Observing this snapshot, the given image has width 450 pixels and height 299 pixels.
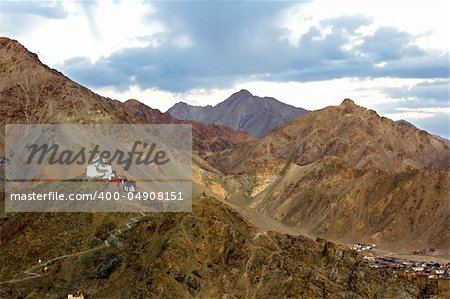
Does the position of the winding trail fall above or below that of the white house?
below

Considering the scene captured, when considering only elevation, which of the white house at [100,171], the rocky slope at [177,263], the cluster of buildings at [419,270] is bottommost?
the cluster of buildings at [419,270]

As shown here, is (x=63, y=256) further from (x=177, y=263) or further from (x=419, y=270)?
(x=419, y=270)

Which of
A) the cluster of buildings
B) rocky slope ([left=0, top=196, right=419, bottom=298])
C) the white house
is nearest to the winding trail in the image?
rocky slope ([left=0, top=196, right=419, bottom=298])

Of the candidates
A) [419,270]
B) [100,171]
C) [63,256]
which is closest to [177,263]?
[63,256]

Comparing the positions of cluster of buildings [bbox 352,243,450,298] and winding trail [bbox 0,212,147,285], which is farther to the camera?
cluster of buildings [bbox 352,243,450,298]

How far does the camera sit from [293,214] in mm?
198875

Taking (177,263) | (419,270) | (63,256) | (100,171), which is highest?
(100,171)

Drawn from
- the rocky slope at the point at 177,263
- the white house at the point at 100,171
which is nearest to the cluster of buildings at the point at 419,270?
the rocky slope at the point at 177,263

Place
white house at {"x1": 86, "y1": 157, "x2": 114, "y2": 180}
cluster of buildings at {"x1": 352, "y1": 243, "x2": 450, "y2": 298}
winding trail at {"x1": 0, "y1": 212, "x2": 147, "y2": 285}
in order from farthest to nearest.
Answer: white house at {"x1": 86, "y1": 157, "x2": 114, "y2": 180} → cluster of buildings at {"x1": 352, "y1": 243, "x2": 450, "y2": 298} → winding trail at {"x1": 0, "y1": 212, "x2": 147, "y2": 285}

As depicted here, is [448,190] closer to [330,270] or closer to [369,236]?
[369,236]

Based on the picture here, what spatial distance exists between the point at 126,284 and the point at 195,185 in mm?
104274

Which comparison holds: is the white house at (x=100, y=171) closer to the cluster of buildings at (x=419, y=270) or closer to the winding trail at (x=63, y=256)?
the winding trail at (x=63, y=256)

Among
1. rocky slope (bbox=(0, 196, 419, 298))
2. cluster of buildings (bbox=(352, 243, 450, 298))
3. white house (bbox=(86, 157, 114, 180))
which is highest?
white house (bbox=(86, 157, 114, 180))

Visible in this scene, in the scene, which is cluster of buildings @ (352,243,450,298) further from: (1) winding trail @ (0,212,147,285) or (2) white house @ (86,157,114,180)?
(2) white house @ (86,157,114,180)
